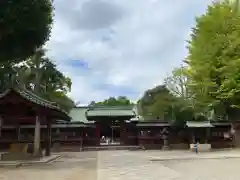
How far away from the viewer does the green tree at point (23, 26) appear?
50.2 ft

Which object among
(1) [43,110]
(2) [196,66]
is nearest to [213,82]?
(2) [196,66]

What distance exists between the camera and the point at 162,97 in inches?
1678

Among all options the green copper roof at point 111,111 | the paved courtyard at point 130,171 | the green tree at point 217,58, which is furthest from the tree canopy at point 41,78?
the paved courtyard at point 130,171

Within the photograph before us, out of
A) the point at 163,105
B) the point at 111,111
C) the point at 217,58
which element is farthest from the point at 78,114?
the point at 217,58

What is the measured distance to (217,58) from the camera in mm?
33188

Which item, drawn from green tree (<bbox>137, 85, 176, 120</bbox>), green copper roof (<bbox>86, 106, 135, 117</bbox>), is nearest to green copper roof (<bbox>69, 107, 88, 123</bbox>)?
green copper roof (<bbox>86, 106, 135, 117</bbox>)

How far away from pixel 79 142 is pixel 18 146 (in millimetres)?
15963

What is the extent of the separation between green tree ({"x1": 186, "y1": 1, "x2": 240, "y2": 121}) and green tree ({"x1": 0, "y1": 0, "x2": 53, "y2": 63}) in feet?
65.8

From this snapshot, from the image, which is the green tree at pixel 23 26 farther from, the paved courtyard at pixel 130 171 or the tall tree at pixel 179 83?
the tall tree at pixel 179 83

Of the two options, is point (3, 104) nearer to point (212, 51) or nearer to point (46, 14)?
point (46, 14)

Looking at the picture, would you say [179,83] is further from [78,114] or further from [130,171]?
[130,171]

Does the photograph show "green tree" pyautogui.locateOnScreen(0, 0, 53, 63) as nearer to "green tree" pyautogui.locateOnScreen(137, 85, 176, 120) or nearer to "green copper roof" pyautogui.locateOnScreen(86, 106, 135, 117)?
"green copper roof" pyautogui.locateOnScreen(86, 106, 135, 117)

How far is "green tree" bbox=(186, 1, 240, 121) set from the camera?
104ft

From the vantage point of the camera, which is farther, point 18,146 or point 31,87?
point 31,87
